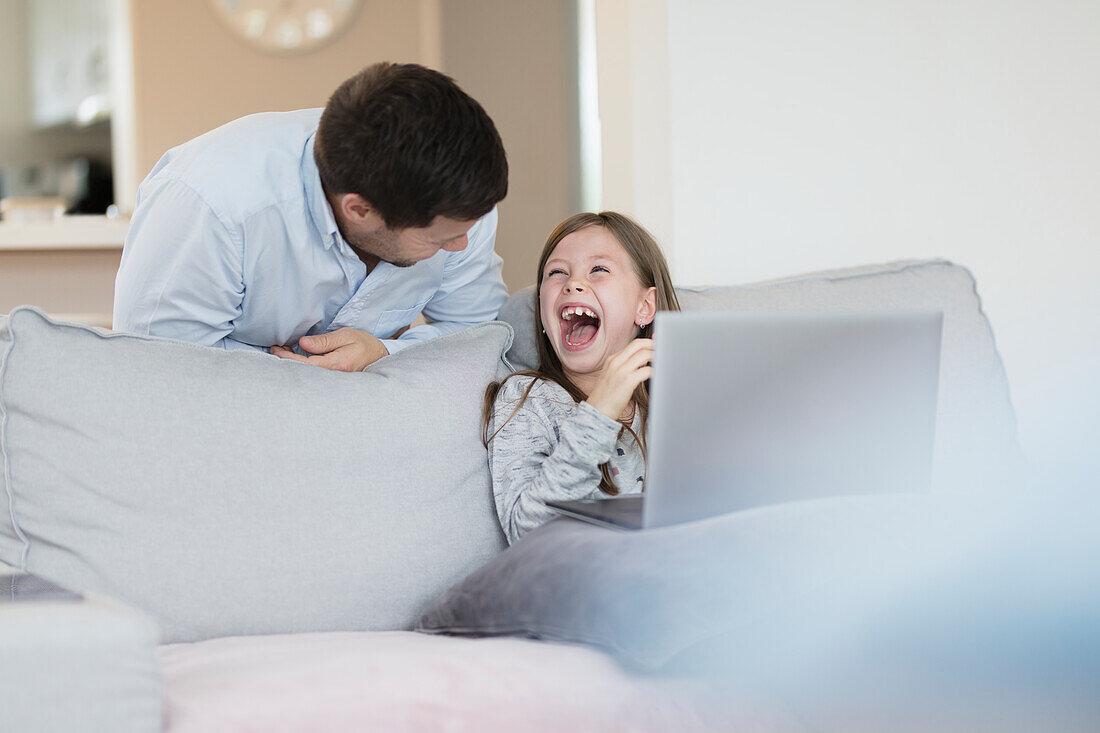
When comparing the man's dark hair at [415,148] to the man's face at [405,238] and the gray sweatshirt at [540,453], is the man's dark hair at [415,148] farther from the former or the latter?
the gray sweatshirt at [540,453]

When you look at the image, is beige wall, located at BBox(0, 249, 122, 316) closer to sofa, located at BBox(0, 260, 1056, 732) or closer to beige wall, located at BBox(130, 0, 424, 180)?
beige wall, located at BBox(130, 0, 424, 180)

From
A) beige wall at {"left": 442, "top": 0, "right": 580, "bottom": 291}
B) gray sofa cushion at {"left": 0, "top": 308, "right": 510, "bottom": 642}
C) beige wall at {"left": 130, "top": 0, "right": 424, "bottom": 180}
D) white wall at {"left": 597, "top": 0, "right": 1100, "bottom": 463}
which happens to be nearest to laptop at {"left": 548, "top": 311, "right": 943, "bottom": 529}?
gray sofa cushion at {"left": 0, "top": 308, "right": 510, "bottom": 642}

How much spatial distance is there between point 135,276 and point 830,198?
1519 mm

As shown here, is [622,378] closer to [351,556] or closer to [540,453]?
[540,453]

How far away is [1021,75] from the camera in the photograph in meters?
2.38

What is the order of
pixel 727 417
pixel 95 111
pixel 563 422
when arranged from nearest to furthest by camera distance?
pixel 727 417 < pixel 563 422 < pixel 95 111

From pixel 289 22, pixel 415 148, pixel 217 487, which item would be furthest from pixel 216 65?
pixel 217 487

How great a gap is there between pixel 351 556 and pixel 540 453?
315mm

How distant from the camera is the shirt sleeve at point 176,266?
1.50 metres

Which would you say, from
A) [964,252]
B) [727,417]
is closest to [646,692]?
[727,417]

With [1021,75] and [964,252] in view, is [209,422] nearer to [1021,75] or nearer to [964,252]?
[964,252]

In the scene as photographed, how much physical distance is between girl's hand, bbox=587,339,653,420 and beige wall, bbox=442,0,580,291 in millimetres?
2763

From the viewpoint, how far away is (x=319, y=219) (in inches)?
61.2

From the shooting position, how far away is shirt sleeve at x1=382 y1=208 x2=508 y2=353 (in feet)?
5.84
